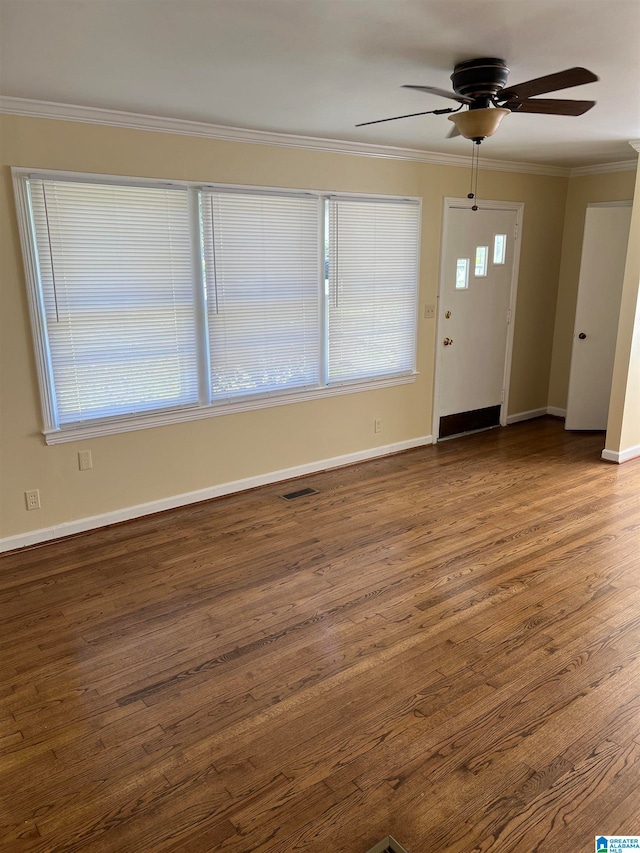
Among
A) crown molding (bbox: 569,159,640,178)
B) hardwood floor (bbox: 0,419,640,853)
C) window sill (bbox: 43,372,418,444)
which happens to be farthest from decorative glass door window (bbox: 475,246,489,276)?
hardwood floor (bbox: 0,419,640,853)

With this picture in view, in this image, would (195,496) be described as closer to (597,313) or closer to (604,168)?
(597,313)

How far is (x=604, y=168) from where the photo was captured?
5602 mm

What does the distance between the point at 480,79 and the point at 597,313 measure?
3590 millimetres

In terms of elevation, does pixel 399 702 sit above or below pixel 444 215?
below

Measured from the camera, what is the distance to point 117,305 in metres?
3.59

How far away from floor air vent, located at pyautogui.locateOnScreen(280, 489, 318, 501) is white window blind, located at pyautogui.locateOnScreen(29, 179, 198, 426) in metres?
1.02

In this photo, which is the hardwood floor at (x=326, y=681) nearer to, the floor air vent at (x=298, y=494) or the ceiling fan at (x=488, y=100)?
the floor air vent at (x=298, y=494)

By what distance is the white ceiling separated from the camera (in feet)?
6.51

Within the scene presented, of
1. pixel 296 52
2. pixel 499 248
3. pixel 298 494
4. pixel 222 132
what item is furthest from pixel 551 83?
pixel 499 248

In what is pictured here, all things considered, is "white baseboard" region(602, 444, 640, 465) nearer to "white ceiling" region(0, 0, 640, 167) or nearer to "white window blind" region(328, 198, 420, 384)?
"white window blind" region(328, 198, 420, 384)

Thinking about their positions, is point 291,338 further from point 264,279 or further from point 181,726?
point 181,726

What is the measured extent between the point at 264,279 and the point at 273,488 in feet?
4.97

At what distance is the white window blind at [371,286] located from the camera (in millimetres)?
4562

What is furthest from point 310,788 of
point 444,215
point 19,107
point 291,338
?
point 444,215
